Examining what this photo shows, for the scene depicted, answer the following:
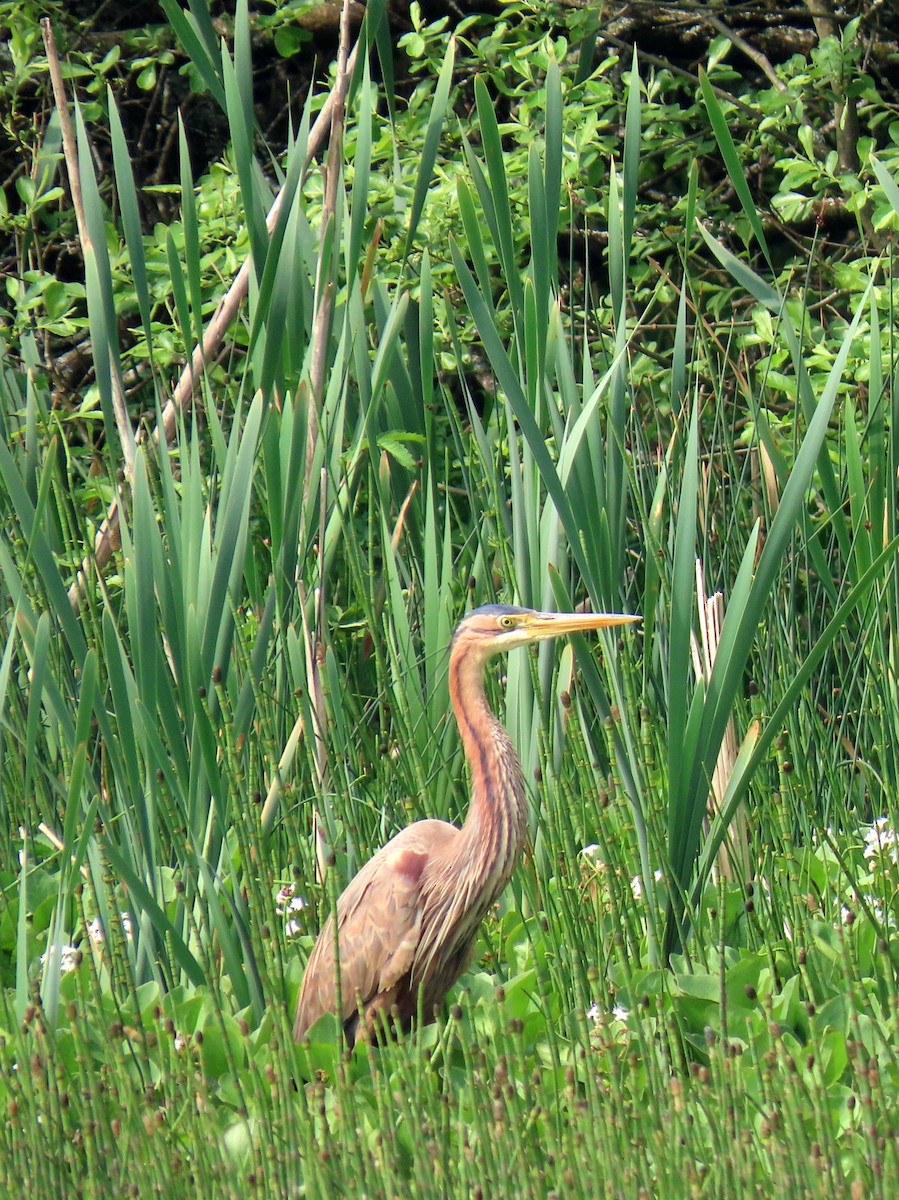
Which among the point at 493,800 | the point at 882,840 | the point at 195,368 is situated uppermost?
the point at 195,368

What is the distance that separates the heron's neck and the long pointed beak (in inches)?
6.9

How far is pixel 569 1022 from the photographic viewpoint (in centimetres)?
207

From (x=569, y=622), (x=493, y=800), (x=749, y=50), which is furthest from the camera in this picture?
(x=749, y=50)

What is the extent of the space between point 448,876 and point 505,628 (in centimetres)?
43

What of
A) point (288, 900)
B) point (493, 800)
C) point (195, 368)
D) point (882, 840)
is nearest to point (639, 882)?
point (493, 800)

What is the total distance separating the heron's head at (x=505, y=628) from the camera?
2385 mm

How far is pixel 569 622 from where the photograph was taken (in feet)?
7.70

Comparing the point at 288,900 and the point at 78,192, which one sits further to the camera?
the point at 288,900

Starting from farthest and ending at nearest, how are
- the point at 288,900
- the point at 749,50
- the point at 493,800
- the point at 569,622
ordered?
the point at 749,50
the point at 288,900
the point at 493,800
the point at 569,622

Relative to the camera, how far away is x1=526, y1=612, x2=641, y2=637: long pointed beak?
2.27 metres

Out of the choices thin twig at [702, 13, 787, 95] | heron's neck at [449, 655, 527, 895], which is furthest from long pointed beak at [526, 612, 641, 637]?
thin twig at [702, 13, 787, 95]

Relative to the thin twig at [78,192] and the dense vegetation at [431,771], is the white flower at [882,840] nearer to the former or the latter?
the dense vegetation at [431,771]

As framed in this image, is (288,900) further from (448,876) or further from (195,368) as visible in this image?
(195,368)

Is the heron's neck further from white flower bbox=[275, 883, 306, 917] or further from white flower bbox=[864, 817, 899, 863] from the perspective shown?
white flower bbox=[864, 817, 899, 863]
